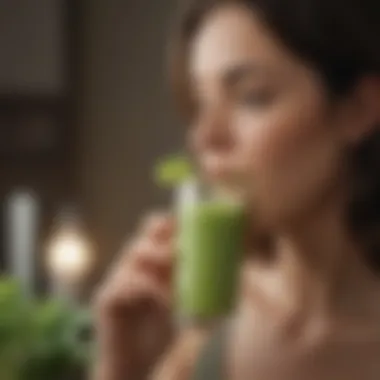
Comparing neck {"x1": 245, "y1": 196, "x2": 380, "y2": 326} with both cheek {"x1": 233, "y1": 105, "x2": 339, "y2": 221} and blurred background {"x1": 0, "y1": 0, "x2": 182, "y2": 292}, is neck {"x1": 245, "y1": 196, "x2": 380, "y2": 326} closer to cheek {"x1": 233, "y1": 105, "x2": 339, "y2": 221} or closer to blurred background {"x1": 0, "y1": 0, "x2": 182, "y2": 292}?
cheek {"x1": 233, "y1": 105, "x2": 339, "y2": 221}

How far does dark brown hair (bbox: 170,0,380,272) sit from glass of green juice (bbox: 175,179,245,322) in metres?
0.11

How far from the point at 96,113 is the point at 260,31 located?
32 cm

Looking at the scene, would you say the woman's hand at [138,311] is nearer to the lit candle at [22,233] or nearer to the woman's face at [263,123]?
the woman's face at [263,123]

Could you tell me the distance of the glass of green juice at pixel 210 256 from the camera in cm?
61

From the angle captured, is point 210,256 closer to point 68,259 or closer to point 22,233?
point 68,259

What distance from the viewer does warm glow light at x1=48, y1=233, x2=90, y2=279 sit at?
0.87 m

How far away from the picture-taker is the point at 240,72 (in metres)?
0.65

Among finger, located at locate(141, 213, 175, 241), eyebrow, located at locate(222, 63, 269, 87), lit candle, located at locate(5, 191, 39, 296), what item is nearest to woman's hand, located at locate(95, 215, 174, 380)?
finger, located at locate(141, 213, 175, 241)

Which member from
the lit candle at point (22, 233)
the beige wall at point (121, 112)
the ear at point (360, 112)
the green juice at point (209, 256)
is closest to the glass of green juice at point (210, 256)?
the green juice at point (209, 256)

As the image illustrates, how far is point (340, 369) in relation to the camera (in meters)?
0.68

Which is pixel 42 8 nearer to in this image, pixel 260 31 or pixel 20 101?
pixel 20 101

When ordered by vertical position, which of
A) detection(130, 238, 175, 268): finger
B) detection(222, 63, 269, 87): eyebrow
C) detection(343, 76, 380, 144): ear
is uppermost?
detection(222, 63, 269, 87): eyebrow

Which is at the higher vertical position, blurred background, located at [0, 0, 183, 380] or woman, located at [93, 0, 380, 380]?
blurred background, located at [0, 0, 183, 380]

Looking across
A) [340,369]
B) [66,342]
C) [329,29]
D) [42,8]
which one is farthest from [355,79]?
[42,8]
